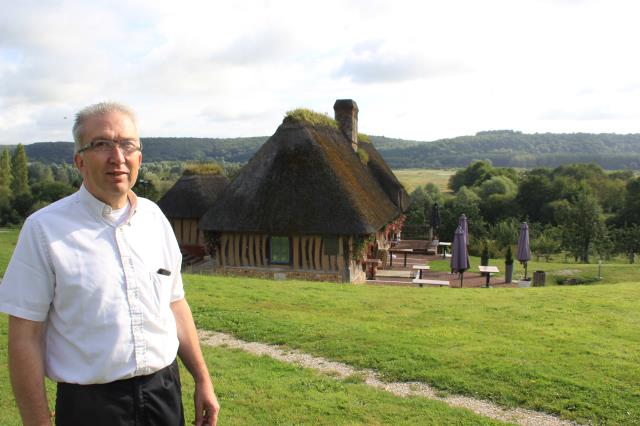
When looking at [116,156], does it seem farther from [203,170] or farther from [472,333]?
[203,170]

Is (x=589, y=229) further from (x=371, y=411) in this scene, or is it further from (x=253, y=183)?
(x=371, y=411)

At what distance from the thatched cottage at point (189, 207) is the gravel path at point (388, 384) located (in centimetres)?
1402

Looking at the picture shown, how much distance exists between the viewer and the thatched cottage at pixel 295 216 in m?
14.4

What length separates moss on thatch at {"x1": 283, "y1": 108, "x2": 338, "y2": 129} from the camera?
17094mm

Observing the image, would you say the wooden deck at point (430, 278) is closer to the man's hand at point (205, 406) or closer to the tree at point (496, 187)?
the man's hand at point (205, 406)

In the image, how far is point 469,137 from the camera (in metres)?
155

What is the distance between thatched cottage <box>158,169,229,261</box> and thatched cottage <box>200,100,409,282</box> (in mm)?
5402

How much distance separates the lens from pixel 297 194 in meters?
14.9

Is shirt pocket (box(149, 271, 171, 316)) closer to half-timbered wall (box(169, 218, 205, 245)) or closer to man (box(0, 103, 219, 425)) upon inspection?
man (box(0, 103, 219, 425))

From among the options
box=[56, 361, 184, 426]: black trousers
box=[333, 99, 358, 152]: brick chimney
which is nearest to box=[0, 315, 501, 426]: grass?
box=[56, 361, 184, 426]: black trousers

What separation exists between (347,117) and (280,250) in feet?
28.2

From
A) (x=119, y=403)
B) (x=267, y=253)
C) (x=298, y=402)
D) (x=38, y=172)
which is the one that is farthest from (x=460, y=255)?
(x=38, y=172)

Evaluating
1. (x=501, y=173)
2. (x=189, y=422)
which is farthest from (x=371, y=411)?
(x=501, y=173)

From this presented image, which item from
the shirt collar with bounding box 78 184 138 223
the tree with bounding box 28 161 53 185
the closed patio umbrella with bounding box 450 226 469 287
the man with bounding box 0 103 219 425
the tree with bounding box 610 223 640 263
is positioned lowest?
the tree with bounding box 610 223 640 263
